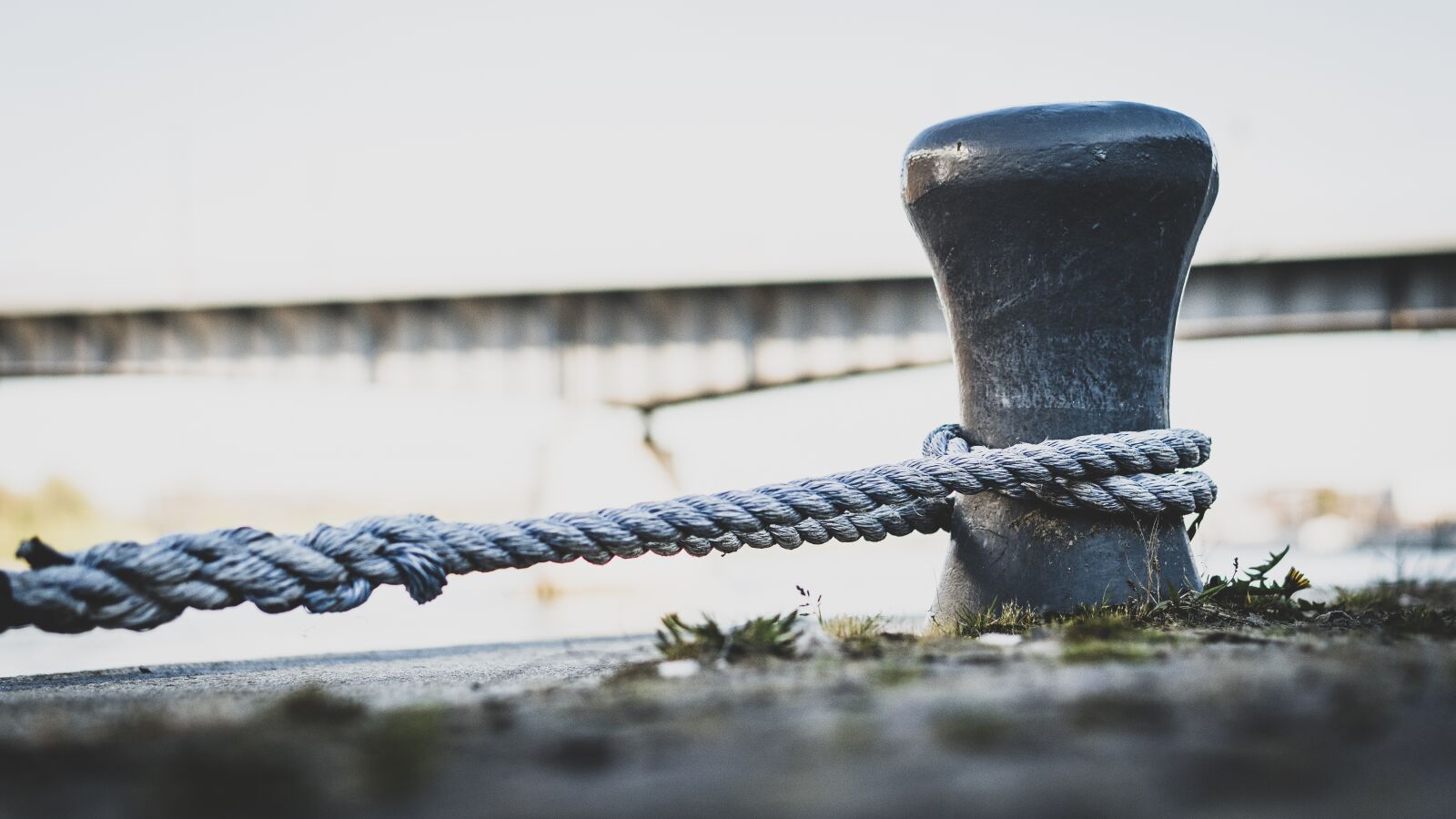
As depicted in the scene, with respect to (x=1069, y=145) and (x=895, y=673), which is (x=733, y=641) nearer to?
(x=895, y=673)

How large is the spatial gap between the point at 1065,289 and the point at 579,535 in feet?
3.68

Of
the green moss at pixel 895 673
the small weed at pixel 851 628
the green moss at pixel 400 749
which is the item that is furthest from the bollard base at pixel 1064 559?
the green moss at pixel 400 749

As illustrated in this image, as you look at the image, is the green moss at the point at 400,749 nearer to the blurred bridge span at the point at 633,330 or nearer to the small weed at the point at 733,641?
the small weed at the point at 733,641

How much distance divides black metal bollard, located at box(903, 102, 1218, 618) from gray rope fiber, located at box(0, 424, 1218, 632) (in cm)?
8

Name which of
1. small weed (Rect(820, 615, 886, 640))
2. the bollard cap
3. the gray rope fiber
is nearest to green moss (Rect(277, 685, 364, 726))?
the gray rope fiber

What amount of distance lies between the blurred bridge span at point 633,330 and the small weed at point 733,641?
13.6 meters

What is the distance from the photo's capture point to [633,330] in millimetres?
15945

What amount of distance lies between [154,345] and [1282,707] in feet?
59.4

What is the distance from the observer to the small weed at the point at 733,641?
5.64 ft

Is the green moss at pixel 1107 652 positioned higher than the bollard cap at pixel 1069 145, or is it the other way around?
the bollard cap at pixel 1069 145

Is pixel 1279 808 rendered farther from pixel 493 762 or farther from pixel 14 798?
pixel 14 798

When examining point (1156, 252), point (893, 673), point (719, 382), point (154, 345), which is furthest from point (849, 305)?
point (893, 673)

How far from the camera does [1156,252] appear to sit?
229 cm

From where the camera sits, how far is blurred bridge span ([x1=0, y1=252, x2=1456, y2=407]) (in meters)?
15.0
